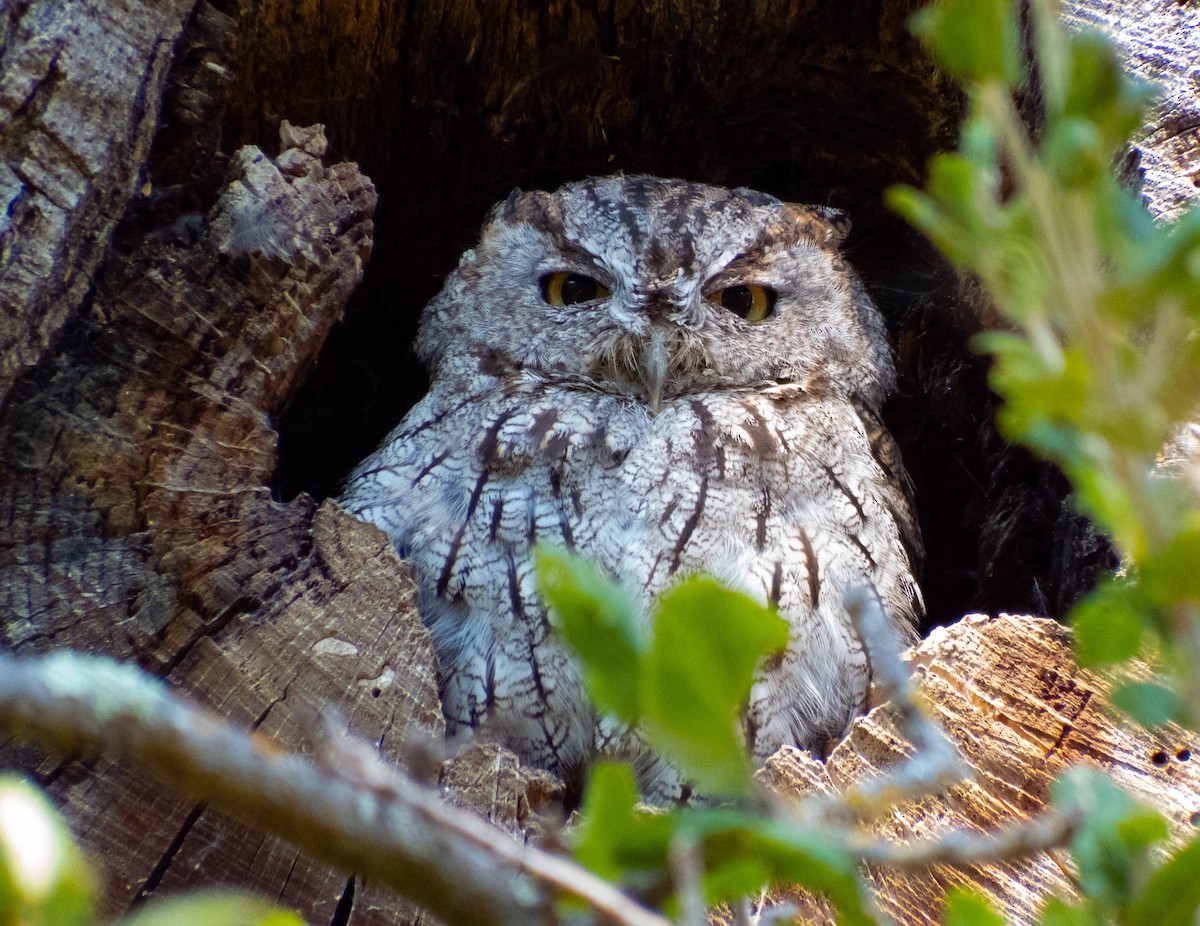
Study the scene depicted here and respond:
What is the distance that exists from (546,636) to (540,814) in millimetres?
486

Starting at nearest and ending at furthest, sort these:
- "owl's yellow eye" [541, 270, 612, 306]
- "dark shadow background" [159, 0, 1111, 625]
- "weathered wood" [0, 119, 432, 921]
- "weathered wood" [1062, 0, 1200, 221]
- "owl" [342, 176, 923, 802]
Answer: "weathered wood" [0, 119, 432, 921], "weathered wood" [1062, 0, 1200, 221], "owl" [342, 176, 923, 802], "dark shadow background" [159, 0, 1111, 625], "owl's yellow eye" [541, 270, 612, 306]

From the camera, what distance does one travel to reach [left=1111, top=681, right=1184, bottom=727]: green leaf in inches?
16.9

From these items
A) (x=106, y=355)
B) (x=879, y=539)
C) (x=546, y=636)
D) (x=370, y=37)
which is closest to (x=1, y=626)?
(x=106, y=355)

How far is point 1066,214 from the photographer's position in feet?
1.27

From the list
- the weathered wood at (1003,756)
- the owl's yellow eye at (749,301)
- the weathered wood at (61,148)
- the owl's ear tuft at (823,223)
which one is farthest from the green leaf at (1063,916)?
the owl's ear tuft at (823,223)

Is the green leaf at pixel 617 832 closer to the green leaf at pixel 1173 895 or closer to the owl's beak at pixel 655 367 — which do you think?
the green leaf at pixel 1173 895

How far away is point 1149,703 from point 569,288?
1876mm

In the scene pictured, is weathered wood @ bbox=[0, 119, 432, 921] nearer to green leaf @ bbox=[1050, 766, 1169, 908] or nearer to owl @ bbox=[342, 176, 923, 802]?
owl @ bbox=[342, 176, 923, 802]

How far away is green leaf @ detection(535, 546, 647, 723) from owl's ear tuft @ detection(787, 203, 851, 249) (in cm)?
201

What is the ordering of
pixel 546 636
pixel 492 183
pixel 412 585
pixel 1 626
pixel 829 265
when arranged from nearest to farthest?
pixel 1 626 → pixel 412 585 → pixel 546 636 → pixel 829 265 → pixel 492 183

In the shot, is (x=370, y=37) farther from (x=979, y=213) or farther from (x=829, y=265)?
(x=979, y=213)

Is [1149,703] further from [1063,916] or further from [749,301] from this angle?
[749,301]

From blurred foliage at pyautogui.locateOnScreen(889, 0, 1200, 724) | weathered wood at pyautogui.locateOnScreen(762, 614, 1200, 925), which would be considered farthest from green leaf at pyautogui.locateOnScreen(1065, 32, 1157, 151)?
weathered wood at pyautogui.locateOnScreen(762, 614, 1200, 925)

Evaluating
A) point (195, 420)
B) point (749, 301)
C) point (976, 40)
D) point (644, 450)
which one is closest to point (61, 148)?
point (195, 420)
